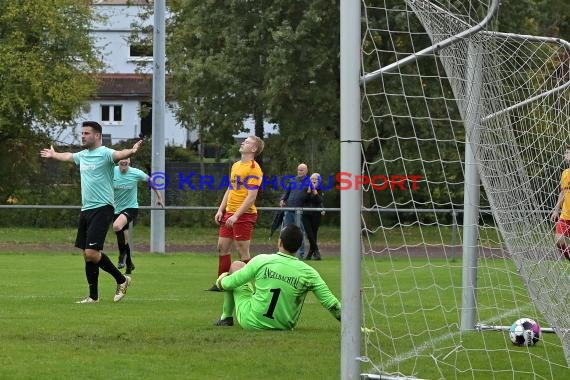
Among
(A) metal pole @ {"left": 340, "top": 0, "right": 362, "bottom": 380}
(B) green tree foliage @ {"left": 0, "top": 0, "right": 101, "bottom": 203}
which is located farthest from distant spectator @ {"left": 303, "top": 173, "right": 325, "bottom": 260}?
(A) metal pole @ {"left": 340, "top": 0, "right": 362, "bottom": 380}

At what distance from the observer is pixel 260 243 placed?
96.1 ft

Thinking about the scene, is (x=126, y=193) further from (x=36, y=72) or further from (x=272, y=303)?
(x=36, y=72)

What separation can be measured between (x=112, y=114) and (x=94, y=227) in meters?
57.2

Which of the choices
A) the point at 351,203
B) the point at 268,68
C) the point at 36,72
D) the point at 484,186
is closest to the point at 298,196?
the point at 268,68

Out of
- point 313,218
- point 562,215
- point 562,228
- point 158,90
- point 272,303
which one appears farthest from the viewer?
point 158,90

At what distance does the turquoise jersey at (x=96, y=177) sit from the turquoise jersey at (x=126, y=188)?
5411 millimetres

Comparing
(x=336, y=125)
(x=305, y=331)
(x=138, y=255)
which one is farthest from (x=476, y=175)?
(x=336, y=125)

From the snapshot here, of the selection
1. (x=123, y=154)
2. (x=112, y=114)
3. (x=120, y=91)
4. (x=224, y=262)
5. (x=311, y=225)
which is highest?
(x=120, y=91)

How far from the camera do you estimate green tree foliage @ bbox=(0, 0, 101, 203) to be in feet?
123

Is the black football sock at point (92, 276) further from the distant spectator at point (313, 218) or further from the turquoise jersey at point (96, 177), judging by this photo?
the distant spectator at point (313, 218)

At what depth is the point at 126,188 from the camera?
18016 mm

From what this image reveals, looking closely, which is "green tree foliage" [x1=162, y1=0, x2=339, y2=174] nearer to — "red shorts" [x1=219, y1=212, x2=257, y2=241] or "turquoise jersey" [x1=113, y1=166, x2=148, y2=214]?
"turquoise jersey" [x1=113, y1=166, x2=148, y2=214]

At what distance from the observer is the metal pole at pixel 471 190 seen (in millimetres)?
8562

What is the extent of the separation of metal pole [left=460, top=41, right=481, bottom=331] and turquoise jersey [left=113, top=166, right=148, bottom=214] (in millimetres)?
7963
